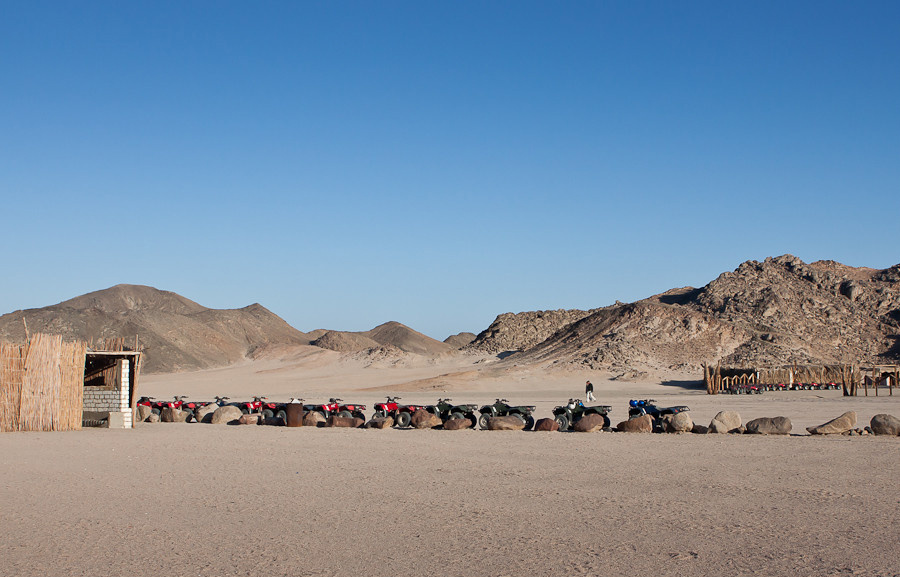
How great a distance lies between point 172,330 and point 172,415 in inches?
3236

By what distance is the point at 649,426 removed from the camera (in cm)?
2158

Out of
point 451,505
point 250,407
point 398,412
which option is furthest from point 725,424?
point 250,407

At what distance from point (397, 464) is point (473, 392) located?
3737 cm

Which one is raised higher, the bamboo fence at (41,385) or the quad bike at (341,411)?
the bamboo fence at (41,385)

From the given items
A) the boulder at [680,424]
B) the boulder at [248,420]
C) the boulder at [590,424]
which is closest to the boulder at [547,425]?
the boulder at [590,424]

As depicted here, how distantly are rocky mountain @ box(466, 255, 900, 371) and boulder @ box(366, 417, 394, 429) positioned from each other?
144ft

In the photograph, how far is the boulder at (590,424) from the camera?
21984 mm

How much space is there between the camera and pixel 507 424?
2261 centimetres

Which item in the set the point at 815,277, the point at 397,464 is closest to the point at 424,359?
the point at 815,277

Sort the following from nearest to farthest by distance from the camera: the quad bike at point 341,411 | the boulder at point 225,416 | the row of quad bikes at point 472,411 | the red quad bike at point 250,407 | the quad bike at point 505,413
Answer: the row of quad bikes at point 472,411, the quad bike at point 505,413, the quad bike at point 341,411, the boulder at point 225,416, the red quad bike at point 250,407

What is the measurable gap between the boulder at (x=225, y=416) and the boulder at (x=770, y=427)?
16863 mm

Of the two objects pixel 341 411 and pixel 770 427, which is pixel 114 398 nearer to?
pixel 341 411

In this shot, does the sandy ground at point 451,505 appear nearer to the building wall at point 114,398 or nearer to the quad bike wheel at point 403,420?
the building wall at point 114,398

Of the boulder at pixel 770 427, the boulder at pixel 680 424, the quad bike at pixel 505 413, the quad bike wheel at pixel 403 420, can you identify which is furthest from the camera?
the quad bike wheel at pixel 403 420
